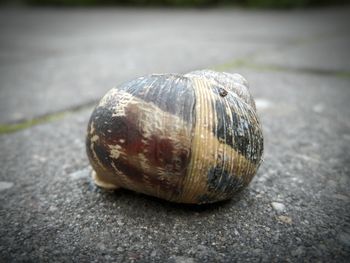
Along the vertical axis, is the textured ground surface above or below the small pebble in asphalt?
above

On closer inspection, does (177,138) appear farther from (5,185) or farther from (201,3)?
(201,3)

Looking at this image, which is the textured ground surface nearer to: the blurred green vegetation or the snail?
the snail

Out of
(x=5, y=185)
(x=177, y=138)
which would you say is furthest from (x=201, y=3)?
(x=177, y=138)

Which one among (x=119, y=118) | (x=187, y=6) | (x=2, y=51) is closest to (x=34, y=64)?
(x=2, y=51)

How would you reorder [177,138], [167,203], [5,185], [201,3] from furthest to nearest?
[201,3] < [5,185] < [167,203] < [177,138]

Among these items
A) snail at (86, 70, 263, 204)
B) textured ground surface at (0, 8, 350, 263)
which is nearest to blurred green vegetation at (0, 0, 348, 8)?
textured ground surface at (0, 8, 350, 263)

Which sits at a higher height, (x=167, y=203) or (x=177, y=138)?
(x=177, y=138)

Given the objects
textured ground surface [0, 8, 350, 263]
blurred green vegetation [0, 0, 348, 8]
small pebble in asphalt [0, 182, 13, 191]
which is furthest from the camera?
blurred green vegetation [0, 0, 348, 8]
